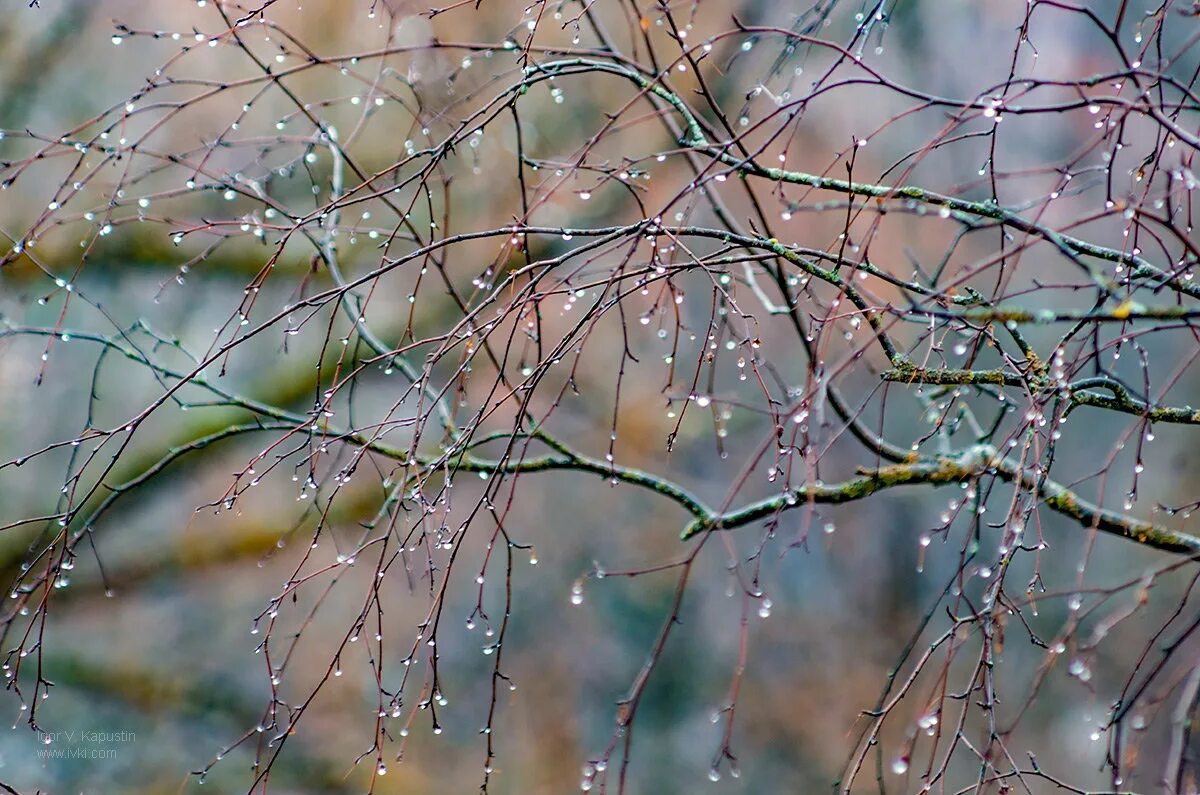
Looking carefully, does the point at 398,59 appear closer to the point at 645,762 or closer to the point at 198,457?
the point at 198,457

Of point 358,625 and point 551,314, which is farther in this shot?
point 551,314

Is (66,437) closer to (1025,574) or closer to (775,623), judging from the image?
(775,623)

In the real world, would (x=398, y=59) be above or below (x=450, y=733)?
above

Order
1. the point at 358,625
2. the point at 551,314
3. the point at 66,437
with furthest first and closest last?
the point at 551,314
the point at 66,437
the point at 358,625

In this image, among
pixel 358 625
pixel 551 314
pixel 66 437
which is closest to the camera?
pixel 358 625

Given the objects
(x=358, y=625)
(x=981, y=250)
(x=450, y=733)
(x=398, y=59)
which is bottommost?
(x=358, y=625)

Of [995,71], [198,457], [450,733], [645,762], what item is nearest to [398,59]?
[198,457]
